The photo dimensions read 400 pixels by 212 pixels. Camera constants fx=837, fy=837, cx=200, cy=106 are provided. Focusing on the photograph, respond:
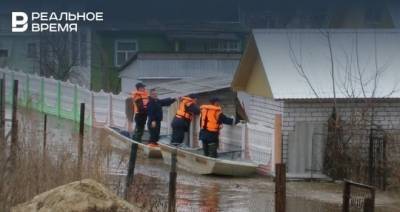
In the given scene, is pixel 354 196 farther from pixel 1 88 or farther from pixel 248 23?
pixel 248 23

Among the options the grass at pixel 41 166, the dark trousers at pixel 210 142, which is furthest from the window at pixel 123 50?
the grass at pixel 41 166

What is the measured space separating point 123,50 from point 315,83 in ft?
114

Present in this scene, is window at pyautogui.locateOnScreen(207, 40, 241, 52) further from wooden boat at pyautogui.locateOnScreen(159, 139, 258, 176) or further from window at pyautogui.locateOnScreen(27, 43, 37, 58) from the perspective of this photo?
wooden boat at pyautogui.locateOnScreen(159, 139, 258, 176)

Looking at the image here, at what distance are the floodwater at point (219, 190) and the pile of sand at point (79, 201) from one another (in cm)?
163

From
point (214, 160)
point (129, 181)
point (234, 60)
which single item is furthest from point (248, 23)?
point (129, 181)

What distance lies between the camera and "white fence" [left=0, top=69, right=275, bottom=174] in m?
Answer: 17.4

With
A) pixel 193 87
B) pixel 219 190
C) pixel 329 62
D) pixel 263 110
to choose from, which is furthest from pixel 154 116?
pixel 219 190

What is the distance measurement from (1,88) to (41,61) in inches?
A: 1208

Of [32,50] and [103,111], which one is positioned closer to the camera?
[103,111]

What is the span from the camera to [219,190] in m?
15.1

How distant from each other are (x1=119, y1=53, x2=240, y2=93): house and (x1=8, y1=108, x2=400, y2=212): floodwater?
24.7m

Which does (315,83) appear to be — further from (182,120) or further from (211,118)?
(182,120)

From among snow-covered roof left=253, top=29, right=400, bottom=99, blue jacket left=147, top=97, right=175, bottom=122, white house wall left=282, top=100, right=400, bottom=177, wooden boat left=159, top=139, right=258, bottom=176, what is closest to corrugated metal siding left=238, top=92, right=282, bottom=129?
white house wall left=282, top=100, right=400, bottom=177

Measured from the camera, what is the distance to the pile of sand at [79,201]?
8.15 m
